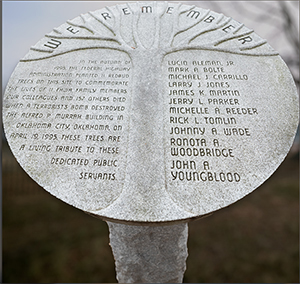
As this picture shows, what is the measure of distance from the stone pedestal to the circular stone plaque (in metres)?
0.76

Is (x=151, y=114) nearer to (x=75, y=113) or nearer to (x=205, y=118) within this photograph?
(x=205, y=118)

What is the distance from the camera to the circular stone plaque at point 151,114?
69.4 inches

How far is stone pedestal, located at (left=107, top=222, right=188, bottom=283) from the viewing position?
2.39 m

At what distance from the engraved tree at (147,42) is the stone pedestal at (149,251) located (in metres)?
0.81

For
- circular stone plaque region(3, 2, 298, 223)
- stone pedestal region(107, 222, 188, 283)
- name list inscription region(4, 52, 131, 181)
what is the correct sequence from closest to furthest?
circular stone plaque region(3, 2, 298, 223) → name list inscription region(4, 52, 131, 181) → stone pedestal region(107, 222, 188, 283)

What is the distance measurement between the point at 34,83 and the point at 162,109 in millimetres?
1082

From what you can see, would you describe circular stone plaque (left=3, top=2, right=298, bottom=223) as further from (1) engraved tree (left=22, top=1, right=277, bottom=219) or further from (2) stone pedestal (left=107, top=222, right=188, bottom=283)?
(2) stone pedestal (left=107, top=222, right=188, bottom=283)

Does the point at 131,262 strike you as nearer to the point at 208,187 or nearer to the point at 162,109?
the point at 208,187

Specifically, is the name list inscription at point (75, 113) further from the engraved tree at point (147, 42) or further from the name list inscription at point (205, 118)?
the name list inscription at point (205, 118)

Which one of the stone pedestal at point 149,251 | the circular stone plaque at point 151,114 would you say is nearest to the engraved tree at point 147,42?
the circular stone plaque at point 151,114

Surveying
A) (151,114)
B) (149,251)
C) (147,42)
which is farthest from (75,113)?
(149,251)

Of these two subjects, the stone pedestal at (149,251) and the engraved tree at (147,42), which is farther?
the stone pedestal at (149,251)

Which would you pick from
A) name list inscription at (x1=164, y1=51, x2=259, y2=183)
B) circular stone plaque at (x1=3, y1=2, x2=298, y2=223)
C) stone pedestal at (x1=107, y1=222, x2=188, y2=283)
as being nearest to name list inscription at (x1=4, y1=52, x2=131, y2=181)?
circular stone plaque at (x1=3, y1=2, x2=298, y2=223)

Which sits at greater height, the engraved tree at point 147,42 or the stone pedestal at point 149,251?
the engraved tree at point 147,42
